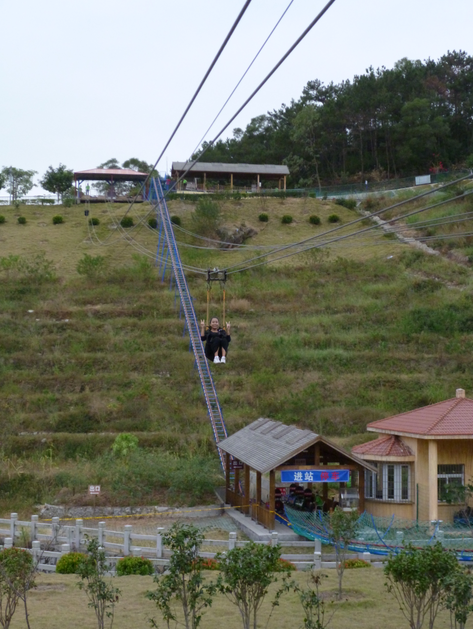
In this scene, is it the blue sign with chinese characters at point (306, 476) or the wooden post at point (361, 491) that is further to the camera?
the wooden post at point (361, 491)

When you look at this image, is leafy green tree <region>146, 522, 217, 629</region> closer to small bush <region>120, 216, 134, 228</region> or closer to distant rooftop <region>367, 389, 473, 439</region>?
distant rooftop <region>367, 389, 473, 439</region>

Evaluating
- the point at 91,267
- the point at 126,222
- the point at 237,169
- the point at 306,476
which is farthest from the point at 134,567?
the point at 237,169

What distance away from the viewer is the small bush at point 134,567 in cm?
1570

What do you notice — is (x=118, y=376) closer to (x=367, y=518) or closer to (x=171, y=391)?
(x=171, y=391)

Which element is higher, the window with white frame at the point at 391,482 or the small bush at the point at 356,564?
the window with white frame at the point at 391,482

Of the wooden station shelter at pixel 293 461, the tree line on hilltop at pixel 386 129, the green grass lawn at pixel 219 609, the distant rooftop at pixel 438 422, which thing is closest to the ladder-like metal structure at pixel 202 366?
the wooden station shelter at pixel 293 461

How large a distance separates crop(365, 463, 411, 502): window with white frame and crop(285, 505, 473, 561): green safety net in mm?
1749

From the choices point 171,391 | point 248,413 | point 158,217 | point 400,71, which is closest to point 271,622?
point 248,413

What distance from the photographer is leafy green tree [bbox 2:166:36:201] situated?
273 feet

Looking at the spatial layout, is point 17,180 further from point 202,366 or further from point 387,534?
point 387,534

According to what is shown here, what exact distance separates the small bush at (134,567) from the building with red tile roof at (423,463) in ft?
23.0

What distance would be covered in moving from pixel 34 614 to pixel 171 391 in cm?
2312

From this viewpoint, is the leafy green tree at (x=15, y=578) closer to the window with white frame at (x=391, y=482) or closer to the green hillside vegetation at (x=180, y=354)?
the window with white frame at (x=391, y=482)

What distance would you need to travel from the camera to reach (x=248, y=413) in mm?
32969
